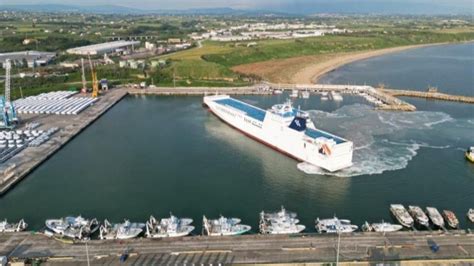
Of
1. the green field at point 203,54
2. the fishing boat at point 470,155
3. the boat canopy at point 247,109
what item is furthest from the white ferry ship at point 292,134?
the green field at point 203,54

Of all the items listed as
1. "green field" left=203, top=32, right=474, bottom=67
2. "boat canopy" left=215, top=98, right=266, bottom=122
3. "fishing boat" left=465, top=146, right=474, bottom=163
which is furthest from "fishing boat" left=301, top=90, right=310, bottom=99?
"fishing boat" left=465, top=146, right=474, bottom=163

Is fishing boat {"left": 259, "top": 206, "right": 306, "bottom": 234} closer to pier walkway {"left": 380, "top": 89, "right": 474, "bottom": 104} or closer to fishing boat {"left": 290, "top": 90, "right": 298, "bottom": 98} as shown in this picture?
fishing boat {"left": 290, "top": 90, "right": 298, "bottom": 98}

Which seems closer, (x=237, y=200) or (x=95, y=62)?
(x=237, y=200)

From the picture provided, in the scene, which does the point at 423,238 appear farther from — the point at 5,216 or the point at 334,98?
the point at 334,98

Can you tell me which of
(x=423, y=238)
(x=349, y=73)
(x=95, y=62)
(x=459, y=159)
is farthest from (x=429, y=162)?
(x=95, y=62)

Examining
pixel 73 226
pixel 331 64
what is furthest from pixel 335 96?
pixel 73 226

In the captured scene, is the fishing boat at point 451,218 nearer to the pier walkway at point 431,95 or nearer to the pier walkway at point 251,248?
the pier walkway at point 251,248
